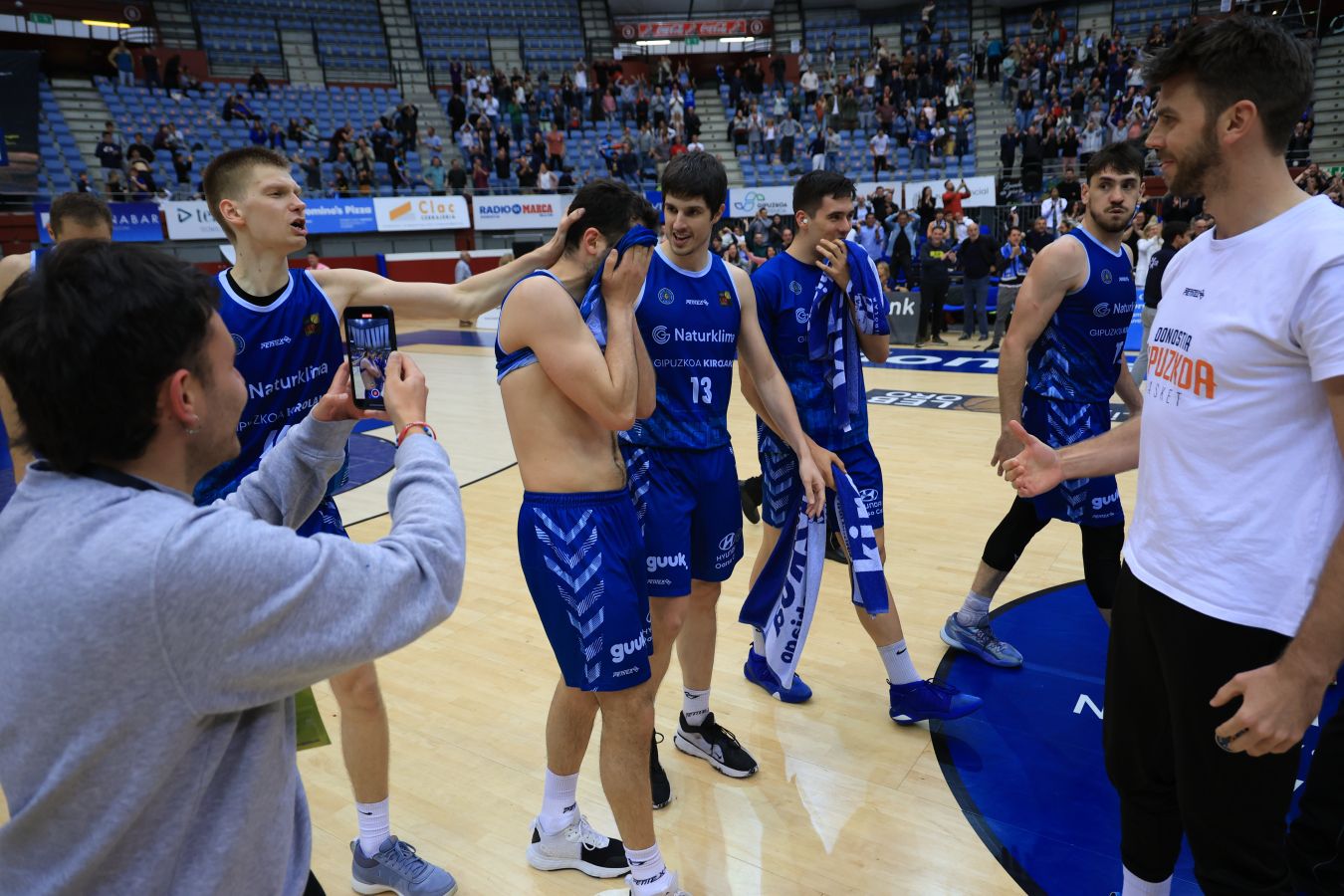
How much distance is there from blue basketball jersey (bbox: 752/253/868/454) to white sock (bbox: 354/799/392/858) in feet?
5.94

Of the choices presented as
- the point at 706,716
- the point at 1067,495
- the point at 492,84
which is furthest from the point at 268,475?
the point at 492,84

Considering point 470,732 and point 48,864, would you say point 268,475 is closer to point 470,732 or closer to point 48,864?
point 48,864

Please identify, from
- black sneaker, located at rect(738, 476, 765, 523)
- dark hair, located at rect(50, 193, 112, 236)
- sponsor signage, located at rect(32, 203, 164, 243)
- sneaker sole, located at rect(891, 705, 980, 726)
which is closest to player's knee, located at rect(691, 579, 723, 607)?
sneaker sole, located at rect(891, 705, 980, 726)

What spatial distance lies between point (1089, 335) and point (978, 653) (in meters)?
1.37

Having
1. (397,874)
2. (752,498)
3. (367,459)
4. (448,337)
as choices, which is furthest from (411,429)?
(448,337)

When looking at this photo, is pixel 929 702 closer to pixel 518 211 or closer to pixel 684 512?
pixel 684 512

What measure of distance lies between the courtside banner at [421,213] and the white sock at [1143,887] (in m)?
20.5

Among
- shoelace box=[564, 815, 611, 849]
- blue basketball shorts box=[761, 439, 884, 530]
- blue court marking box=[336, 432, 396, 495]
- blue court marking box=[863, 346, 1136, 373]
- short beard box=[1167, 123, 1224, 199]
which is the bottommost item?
blue court marking box=[863, 346, 1136, 373]

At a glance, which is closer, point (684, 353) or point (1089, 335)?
point (684, 353)

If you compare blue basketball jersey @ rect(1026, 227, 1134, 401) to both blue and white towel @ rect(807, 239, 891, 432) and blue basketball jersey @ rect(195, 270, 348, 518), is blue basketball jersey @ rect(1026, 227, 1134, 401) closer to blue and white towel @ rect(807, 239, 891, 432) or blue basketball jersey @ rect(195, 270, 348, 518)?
blue and white towel @ rect(807, 239, 891, 432)

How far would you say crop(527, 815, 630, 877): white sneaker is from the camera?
2.61 meters

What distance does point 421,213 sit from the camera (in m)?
20.6

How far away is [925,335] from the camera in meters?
12.6

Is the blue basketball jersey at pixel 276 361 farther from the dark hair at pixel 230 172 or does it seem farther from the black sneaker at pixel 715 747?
the black sneaker at pixel 715 747
